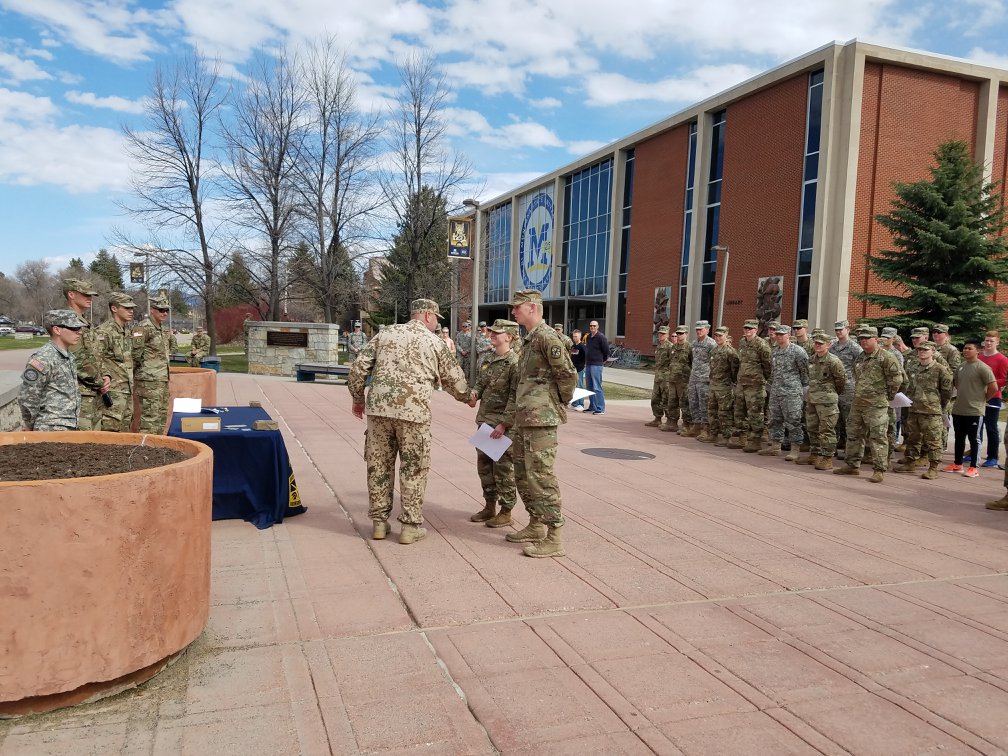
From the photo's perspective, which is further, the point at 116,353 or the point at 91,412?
the point at 116,353

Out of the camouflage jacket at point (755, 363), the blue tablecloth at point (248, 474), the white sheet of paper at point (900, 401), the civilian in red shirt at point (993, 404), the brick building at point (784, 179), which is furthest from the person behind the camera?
the brick building at point (784, 179)

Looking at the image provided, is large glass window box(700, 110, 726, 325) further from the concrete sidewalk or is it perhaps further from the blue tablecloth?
the blue tablecloth

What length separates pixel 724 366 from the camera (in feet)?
37.6

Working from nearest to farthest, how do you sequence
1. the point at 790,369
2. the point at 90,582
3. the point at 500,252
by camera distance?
1. the point at 90,582
2. the point at 790,369
3. the point at 500,252

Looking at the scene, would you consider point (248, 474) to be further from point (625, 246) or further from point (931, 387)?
point (625, 246)

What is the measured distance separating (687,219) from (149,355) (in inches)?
1279

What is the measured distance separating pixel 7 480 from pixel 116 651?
33.0 inches

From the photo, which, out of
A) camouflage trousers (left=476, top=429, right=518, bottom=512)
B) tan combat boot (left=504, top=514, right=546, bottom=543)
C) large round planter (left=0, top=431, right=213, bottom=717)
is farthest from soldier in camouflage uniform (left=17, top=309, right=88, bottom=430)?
tan combat boot (left=504, top=514, right=546, bottom=543)

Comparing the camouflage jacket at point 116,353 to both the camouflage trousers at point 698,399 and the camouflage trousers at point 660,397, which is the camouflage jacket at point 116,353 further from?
the camouflage trousers at point 660,397

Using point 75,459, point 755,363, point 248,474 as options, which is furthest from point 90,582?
point 755,363

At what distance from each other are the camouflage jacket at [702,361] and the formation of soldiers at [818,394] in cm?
2

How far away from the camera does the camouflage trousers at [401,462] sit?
5.39 meters

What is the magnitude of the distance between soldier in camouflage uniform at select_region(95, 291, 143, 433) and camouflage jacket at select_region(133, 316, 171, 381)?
0.23m

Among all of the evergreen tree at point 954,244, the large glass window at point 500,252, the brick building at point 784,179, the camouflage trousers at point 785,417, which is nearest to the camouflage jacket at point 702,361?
the camouflage trousers at point 785,417
